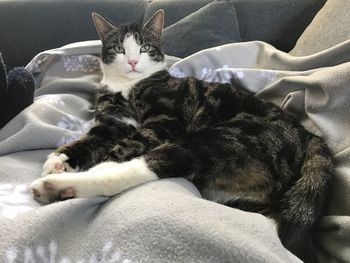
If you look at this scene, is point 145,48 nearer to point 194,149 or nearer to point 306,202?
point 194,149

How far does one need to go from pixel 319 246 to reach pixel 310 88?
1.66 ft

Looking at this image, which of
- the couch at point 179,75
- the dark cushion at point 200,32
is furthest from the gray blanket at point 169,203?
the dark cushion at point 200,32

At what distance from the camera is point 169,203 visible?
71cm

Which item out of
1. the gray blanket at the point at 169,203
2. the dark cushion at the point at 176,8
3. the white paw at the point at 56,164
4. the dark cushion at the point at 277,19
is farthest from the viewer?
the dark cushion at the point at 176,8

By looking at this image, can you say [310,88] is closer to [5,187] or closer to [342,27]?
[342,27]

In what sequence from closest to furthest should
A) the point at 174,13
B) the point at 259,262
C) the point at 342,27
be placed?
the point at 259,262, the point at 342,27, the point at 174,13

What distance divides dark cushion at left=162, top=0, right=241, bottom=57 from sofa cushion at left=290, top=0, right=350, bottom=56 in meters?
0.34

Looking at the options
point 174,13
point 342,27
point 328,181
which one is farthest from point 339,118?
point 174,13

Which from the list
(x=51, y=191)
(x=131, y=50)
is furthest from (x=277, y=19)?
(x=51, y=191)

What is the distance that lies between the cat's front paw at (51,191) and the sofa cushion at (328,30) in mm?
1070

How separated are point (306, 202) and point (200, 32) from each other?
109 centimetres

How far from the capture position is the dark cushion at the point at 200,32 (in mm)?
1743

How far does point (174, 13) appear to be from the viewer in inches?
78.4

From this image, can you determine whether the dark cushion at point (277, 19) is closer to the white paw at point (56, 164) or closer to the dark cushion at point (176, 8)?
the dark cushion at point (176, 8)
